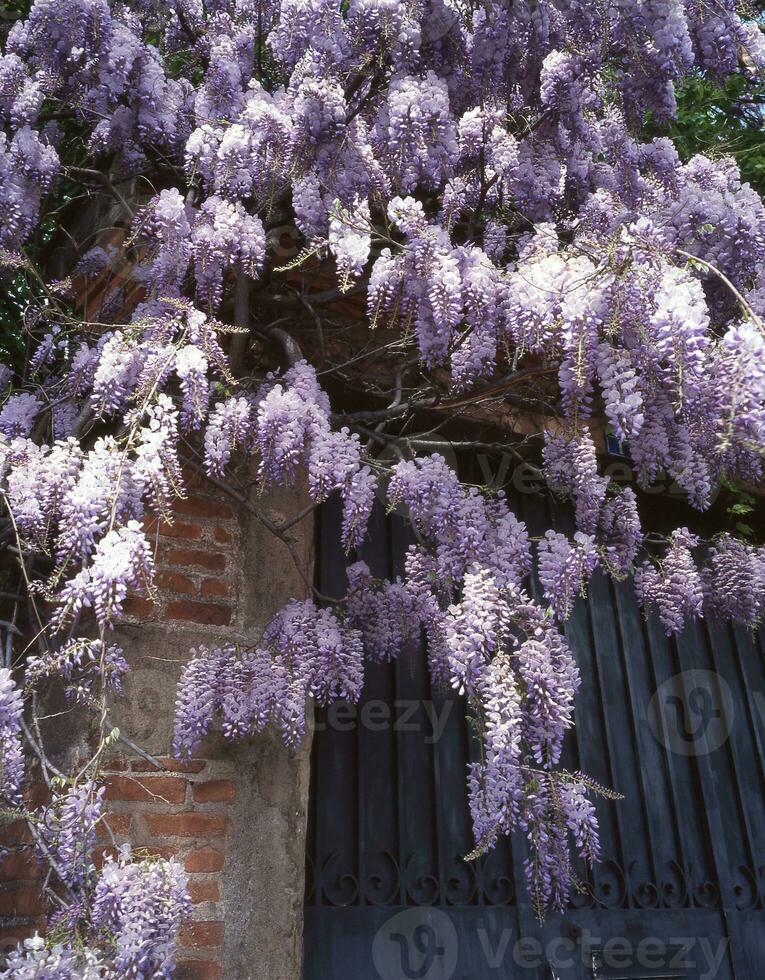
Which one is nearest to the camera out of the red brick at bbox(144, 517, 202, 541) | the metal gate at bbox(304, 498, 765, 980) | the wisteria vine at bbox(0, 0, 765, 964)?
the wisteria vine at bbox(0, 0, 765, 964)

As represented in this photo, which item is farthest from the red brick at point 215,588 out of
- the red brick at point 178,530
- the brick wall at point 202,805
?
the red brick at point 178,530

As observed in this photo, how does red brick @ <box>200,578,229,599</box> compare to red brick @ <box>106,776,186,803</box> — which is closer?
red brick @ <box>106,776,186,803</box>

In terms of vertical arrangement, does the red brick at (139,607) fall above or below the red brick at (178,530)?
below

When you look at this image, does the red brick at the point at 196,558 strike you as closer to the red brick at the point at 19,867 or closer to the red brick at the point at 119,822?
the red brick at the point at 119,822

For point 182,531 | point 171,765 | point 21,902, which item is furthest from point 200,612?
point 21,902

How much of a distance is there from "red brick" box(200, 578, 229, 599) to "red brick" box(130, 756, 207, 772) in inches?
15.6

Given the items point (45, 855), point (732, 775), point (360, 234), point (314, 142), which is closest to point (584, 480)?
point (360, 234)

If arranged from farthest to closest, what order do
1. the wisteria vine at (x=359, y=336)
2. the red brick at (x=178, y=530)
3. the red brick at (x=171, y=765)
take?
the red brick at (x=178, y=530)
the red brick at (x=171, y=765)
the wisteria vine at (x=359, y=336)

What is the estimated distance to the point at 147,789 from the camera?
189 cm

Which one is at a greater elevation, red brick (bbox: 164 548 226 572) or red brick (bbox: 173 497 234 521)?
red brick (bbox: 173 497 234 521)

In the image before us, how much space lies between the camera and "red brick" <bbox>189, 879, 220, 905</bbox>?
1.88 metres

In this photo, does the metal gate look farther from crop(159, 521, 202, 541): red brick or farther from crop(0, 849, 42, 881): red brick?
crop(0, 849, 42, 881): red brick

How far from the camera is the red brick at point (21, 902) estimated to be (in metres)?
1.84

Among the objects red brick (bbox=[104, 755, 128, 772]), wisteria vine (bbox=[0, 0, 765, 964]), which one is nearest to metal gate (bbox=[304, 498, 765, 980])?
wisteria vine (bbox=[0, 0, 765, 964])
